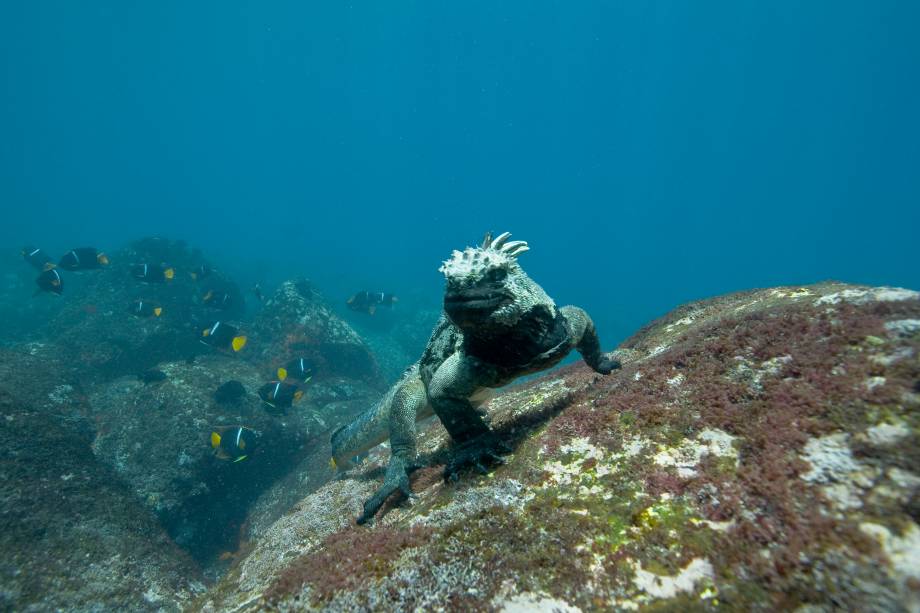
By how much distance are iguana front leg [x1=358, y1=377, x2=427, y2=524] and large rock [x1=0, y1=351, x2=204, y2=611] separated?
517cm

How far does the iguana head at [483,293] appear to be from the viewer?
12.0ft

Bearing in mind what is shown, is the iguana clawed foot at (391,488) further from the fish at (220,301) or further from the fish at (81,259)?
the fish at (220,301)

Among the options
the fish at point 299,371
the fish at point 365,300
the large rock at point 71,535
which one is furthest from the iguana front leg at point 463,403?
the fish at point 365,300

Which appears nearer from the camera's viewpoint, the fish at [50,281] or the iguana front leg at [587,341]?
the iguana front leg at [587,341]

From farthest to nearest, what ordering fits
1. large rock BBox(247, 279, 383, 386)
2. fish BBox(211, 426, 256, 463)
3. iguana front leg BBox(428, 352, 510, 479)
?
1. large rock BBox(247, 279, 383, 386)
2. fish BBox(211, 426, 256, 463)
3. iguana front leg BBox(428, 352, 510, 479)

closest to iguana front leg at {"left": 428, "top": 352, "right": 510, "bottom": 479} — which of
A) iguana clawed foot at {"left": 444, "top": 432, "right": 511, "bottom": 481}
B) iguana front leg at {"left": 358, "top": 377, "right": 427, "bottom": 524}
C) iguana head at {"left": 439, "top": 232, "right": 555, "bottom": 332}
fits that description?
iguana clawed foot at {"left": 444, "top": 432, "right": 511, "bottom": 481}

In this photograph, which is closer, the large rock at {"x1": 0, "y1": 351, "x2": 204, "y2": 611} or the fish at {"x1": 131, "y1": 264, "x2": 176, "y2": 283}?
the large rock at {"x1": 0, "y1": 351, "x2": 204, "y2": 611}

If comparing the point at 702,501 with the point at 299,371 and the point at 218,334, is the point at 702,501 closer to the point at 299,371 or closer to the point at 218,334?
the point at 299,371

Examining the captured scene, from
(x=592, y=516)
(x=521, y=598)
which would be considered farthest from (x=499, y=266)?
(x=521, y=598)

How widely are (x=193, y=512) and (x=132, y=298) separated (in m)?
15.5

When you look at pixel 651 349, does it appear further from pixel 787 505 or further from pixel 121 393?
Result: pixel 121 393

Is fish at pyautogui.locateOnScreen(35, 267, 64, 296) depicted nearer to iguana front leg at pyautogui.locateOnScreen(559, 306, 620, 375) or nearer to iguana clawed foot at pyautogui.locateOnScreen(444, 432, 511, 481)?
iguana clawed foot at pyautogui.locateOnScreen(444, 432, 511, 481)

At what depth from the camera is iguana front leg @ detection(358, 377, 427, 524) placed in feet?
14.0

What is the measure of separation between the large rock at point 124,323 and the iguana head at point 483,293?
16.6m
